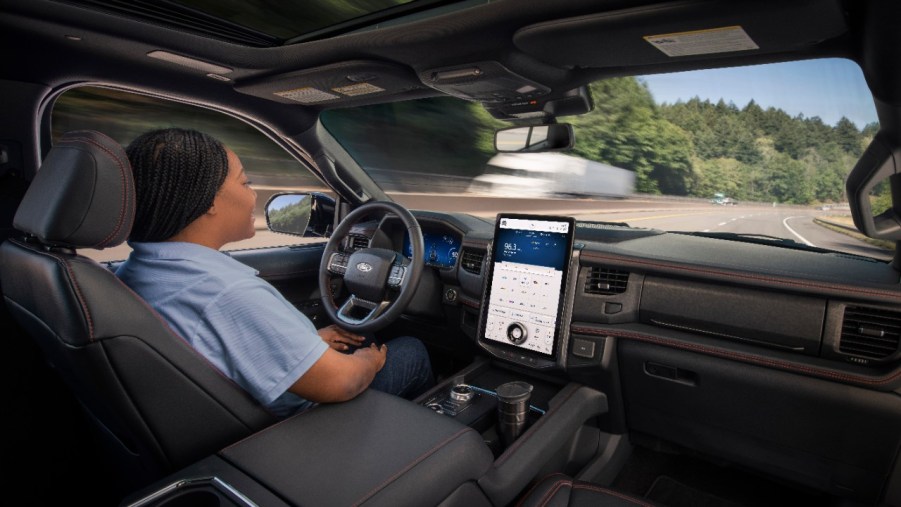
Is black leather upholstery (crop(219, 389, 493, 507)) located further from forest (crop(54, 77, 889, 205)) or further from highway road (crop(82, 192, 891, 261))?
forest (crop(54, 77, 889, 205))

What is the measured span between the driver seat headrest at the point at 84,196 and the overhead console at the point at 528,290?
1599mm

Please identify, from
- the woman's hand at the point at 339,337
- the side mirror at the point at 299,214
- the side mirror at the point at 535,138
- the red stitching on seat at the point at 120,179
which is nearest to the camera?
the red stitching on seat at the point at 120,179

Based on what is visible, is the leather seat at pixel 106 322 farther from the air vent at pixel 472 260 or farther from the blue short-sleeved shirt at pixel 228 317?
the air vent at pixel 472 260

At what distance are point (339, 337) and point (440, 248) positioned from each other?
3.60ft

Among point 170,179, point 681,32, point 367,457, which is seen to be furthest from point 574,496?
point 681,32

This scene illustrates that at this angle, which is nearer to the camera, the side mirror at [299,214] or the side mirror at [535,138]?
the side mirror at [535,138]

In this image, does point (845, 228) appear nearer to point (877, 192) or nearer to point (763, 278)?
point (877, 192)

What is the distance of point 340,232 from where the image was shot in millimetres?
2701

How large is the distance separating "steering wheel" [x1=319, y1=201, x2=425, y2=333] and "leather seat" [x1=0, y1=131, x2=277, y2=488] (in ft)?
3.03

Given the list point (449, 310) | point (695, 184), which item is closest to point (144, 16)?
point (449, 310)

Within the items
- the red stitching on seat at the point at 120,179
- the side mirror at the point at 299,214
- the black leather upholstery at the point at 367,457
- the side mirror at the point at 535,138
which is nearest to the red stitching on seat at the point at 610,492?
the black leather upholstery at the point at 367,457

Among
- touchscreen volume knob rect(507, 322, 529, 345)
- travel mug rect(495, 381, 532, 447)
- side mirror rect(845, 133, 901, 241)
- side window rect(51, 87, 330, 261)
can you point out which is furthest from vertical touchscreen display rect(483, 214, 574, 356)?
side window rect(51, 87, 330, 261)

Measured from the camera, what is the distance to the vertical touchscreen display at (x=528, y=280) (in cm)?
236

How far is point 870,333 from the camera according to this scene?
1812mm
